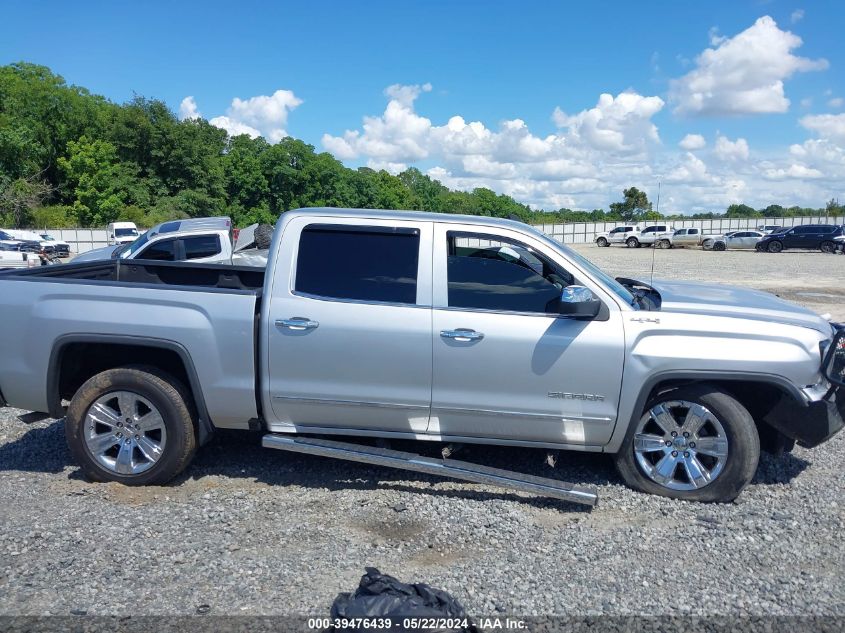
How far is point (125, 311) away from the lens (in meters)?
4.96

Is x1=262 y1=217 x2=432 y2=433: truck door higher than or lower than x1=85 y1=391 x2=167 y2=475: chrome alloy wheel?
higher

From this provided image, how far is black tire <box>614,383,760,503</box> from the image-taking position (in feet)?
15.3

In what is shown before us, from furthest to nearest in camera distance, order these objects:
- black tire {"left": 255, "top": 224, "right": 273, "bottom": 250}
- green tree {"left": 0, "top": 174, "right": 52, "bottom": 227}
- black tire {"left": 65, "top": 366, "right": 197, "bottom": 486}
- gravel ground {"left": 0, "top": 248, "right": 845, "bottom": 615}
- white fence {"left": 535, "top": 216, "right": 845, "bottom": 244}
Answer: white fence {"left": 535, "top": 216, "right": 845, "bottom": 244} < green tree {"left": 0, "top": 174, "right": 52, "bottom": 227} < black tire {"left": 255, "top": 224, "right": 273, "bottom": 250} < black tire {"left": 65, "top": 366, "right": 197, "bottom": 486} < gravel ground {"left": 0, "top": 248, "right": 845, "bottom": 615}

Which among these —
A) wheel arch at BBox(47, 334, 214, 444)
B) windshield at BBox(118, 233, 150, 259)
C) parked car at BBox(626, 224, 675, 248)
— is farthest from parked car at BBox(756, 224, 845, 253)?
wheel arch at BBox(47, 334, 214, 444)

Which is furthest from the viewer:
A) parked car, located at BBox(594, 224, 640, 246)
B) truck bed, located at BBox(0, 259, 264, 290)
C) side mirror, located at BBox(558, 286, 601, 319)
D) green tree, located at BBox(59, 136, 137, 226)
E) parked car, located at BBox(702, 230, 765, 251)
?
green tree, located at BBox(59, 136, 137, 226)

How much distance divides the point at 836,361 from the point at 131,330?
15.5 feet

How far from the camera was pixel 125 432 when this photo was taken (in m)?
5.07

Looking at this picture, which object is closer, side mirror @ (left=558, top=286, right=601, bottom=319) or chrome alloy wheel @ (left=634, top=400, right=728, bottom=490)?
side mirror @ (left=558, top=286, right=601, bottom=319)

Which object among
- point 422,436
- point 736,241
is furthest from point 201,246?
point 736,241

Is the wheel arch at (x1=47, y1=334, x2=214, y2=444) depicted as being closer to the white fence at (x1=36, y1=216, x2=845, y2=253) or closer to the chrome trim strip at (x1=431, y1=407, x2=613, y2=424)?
the chrome trim strip at (x1=431, y1=407, x2=613, y2=424)

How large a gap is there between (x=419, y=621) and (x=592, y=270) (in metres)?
2.93

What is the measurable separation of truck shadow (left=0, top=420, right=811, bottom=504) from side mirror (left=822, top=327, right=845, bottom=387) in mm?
947

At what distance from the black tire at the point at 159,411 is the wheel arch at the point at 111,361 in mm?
120

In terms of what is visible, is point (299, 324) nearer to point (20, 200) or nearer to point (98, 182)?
point (20, 200)
